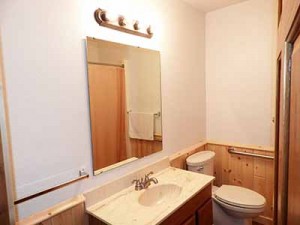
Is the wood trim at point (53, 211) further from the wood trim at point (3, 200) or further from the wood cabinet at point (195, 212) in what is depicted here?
the wood cabinet at point (195, 212)

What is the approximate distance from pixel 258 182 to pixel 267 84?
3.50 feet

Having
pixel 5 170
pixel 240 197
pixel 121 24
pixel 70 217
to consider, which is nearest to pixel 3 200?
pixel 5 170

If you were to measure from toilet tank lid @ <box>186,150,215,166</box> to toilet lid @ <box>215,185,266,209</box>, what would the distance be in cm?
33

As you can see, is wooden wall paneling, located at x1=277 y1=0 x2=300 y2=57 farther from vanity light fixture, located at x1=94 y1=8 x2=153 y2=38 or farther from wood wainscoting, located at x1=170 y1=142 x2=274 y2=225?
wood wainscoting, located at x1=170 y1=142 x2=274 y2=225

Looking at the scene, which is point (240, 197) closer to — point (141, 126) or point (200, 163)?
point (200, 163)

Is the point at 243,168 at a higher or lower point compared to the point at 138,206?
lower

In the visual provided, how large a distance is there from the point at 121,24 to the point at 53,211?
1274mm

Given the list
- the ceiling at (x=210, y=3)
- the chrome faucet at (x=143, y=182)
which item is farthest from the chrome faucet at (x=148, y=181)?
the ceiling at (x=210, y=3)

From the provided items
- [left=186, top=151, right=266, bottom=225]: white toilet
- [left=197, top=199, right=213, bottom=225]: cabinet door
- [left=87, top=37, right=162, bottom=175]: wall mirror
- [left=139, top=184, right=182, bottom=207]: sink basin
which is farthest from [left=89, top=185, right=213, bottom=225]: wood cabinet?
[left=87, top=37, right=162, bottom=175]: wall mirror

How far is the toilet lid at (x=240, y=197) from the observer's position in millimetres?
1895

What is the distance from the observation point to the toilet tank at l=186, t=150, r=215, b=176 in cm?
215

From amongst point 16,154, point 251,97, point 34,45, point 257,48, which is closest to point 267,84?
point 251,97

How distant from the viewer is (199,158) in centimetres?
223

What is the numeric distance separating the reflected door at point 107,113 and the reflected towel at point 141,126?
0.31 ft
